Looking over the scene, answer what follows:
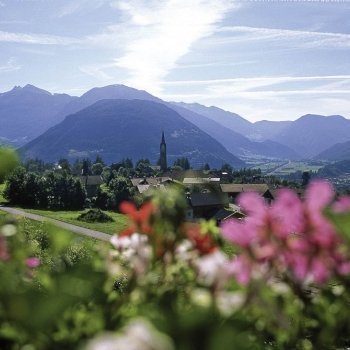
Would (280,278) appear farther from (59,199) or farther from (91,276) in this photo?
(59,199)

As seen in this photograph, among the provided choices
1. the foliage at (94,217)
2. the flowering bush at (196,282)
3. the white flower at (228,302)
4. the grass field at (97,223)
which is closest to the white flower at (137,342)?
the flowering bush at (196,282)

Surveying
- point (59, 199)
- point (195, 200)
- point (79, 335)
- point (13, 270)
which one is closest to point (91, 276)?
point (79, 335)

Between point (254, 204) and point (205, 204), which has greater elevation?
point (254, 204)

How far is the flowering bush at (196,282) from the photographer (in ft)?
3.18

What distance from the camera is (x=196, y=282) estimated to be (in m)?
1.36

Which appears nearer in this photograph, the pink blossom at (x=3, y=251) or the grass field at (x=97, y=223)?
the pink blossom at (x=3, y=251)

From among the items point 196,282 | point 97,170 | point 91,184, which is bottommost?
point 91,184

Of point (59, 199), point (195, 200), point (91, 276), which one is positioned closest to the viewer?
point (91, 276)

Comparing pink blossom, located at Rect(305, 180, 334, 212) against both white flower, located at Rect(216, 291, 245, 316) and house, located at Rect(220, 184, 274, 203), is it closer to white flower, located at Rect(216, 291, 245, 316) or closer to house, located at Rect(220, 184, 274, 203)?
white flower, located at Rect(216, 291, 245, 316)

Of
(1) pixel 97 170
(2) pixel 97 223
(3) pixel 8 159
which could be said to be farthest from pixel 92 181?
(3) pixel 8 159

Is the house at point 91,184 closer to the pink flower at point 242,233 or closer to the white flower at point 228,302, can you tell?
the pink flower at point 242,233

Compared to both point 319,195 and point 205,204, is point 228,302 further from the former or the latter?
point 205,204

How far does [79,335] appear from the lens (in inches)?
50.2

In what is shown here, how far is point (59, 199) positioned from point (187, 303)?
86.1 meters
